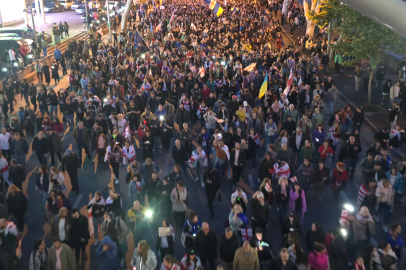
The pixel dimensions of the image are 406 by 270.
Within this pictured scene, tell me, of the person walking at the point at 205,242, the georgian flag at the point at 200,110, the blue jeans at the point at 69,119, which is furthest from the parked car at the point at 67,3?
the person walking at the point at 205,242

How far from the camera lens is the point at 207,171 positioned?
9703 millimetres

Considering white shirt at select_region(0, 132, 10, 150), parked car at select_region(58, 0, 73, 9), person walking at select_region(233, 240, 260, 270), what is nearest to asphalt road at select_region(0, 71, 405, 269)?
white shirt at select_region(0, 132, 10, 150)

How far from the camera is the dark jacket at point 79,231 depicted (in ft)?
25.8

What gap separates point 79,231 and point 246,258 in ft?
11.2

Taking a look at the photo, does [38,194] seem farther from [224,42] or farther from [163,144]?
[224,42]

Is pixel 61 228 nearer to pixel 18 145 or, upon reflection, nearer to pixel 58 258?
pixel 58 258

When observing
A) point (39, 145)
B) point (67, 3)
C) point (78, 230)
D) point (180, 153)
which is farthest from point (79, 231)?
point (67, 3)

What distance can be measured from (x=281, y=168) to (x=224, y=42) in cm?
1736

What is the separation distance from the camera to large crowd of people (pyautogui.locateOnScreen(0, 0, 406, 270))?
7.27 metres

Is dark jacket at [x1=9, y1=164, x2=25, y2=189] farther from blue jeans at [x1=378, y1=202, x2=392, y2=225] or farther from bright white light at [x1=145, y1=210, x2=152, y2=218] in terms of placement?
blue jeans at [x1=378, y1=202, x2=392, y2=225]

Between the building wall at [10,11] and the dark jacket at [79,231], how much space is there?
42.7m

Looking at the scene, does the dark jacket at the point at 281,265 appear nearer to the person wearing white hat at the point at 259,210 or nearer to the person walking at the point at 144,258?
the person wearing white hat at the point at 259,210

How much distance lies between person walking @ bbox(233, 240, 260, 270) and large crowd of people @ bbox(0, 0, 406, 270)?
2 centimetres

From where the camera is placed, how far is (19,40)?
28.0 meters
